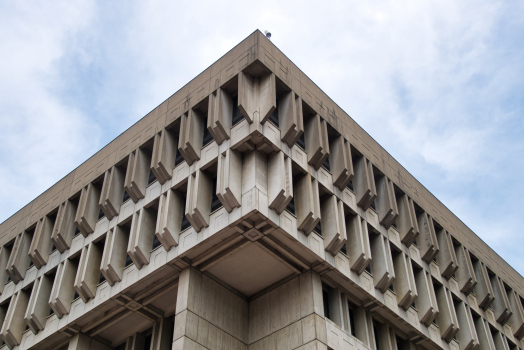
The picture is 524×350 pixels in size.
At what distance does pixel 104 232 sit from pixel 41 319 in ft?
17.7

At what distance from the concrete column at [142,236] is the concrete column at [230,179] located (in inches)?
191

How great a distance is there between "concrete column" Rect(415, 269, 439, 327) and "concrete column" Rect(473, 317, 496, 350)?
505 cm

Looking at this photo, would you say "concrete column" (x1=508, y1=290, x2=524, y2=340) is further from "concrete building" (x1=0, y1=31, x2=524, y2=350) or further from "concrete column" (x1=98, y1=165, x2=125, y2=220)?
"concrete column" (x1=98, y1=165, x2=125, y2=220)

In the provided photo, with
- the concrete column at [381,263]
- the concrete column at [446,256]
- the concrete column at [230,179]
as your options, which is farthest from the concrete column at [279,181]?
the concrete column at [446,256]

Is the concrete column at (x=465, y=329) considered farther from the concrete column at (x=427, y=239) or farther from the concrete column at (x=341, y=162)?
the concrete column at (x=341, y=162)

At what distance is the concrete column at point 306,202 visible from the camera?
27.2 meters

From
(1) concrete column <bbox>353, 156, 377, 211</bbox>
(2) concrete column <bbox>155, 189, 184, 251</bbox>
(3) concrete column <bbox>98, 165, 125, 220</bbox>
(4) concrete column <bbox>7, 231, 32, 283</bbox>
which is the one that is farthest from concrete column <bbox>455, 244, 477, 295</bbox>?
(4) concrete column <bbox>7, 231, 32, 283</bbox>

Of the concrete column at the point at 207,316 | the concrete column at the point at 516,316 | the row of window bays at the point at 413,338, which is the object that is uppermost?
the concrete column at the point at 516,316

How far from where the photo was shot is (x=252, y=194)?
26031 millimetres

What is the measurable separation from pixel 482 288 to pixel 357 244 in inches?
513

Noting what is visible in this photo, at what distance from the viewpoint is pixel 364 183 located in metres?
32.2

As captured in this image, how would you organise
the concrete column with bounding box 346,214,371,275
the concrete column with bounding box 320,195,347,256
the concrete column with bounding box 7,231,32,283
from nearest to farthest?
the concrete column with bounding box 320,195,347,256 < the concrete column with bounding box 346,214,371,275 < the concrete column with bounding box 7,231,32,283

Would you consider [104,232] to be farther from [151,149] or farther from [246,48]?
[246,48]

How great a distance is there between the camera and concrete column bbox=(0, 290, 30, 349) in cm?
3275
